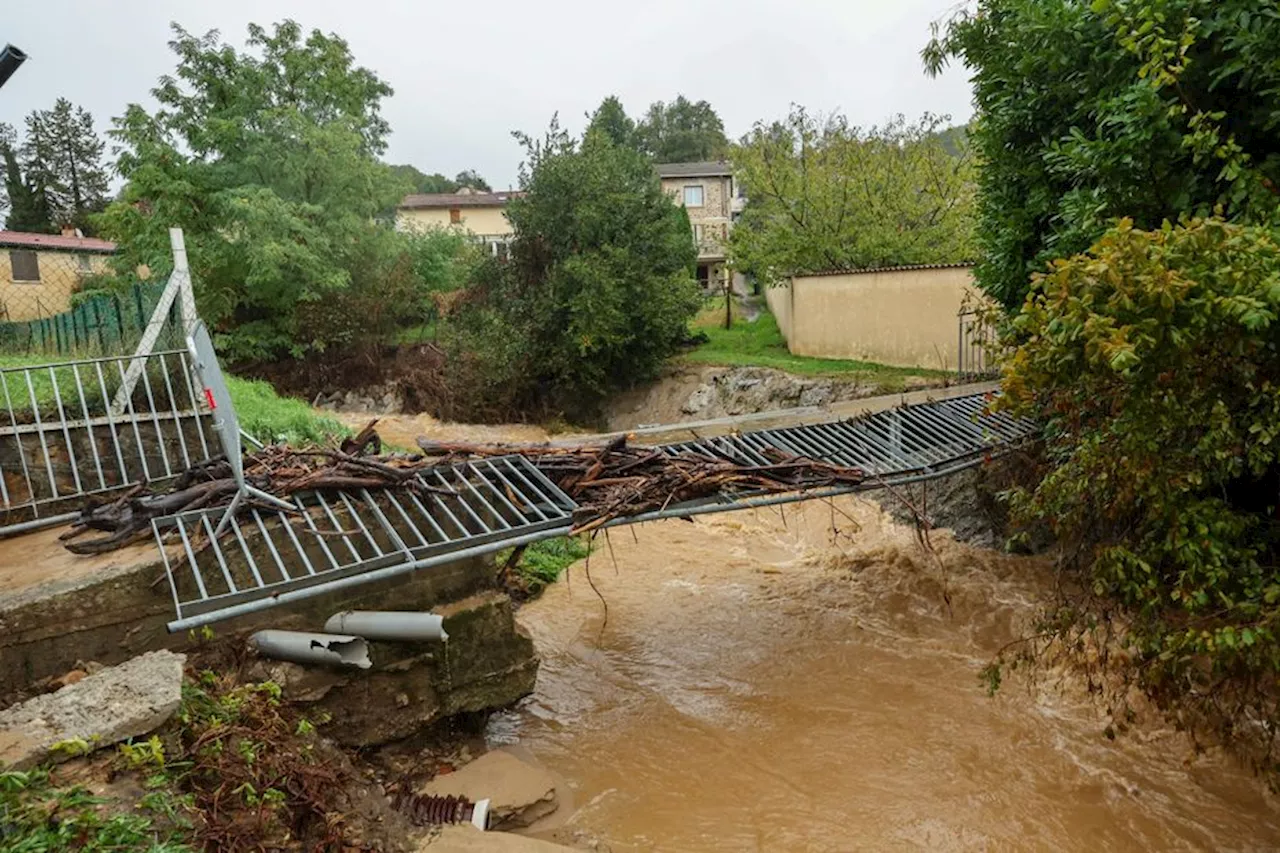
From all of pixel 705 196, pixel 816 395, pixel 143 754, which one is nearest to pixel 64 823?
pixel 143 754

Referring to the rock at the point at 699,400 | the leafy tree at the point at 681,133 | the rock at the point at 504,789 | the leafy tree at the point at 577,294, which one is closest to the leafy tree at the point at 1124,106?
the rock at the point at 504,789

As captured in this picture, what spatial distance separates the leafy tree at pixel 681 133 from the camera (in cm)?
5347

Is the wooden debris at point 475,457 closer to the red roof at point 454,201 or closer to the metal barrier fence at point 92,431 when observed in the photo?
the metal barrier fence at point 92,431

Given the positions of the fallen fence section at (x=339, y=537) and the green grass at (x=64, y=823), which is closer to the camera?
the green grass at (x=64, y=823)

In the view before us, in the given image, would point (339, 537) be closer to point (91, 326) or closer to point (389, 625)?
point (389, 625)

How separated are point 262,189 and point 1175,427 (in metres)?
19.4

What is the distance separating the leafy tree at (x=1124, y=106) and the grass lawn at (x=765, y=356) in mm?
6520

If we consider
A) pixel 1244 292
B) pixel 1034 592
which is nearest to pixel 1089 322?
pixel 1244 292

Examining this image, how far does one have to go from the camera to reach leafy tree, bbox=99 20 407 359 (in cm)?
1809

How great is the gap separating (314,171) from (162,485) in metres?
15.8

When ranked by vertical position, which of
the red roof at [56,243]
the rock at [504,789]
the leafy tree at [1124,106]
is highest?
the red roof at [56,243]

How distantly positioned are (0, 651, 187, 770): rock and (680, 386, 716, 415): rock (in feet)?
47.0

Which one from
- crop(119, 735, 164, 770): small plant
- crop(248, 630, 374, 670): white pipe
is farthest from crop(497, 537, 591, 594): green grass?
crop(119, 735, 164, 770): small plant

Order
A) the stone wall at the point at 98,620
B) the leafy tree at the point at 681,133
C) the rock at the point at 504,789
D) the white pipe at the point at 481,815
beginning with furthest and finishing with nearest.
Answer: the leafy tree at the point at 681,133, the rock at the point at 504,789, the white pipe at the point at 481,815, the stone wall at the point at 98,620
